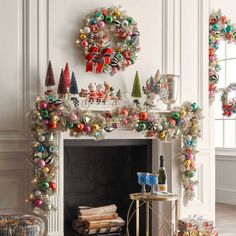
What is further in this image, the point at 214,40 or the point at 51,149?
the point at 214,40

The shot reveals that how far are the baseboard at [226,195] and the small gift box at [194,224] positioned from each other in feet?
9.02

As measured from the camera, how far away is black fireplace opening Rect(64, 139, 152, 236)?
205 inches

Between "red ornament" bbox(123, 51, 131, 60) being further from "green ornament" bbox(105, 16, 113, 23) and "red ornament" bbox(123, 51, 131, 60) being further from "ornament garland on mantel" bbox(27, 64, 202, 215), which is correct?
"ornament garland on mantel" bbox(27, 64, 202, 215)

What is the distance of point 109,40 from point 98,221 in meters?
1.80

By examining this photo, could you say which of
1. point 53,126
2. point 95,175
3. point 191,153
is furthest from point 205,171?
point 53,126

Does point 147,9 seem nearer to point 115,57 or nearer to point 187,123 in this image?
point 115,57

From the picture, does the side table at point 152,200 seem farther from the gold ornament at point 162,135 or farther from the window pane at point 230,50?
the window pane at point 230,50

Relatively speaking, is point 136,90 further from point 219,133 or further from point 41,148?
point 219,133

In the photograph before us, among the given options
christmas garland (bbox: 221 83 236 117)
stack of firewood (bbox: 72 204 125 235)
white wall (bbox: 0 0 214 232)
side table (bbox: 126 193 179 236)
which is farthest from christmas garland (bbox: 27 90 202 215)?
christmas garland (bbox: 221 83 236 117)

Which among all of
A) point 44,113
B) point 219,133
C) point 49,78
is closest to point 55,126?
point 44,113

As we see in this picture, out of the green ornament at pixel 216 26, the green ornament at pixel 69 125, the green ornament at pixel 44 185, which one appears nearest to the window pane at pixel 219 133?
the green ornament at pixel 216 26

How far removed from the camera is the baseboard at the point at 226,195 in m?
7.64

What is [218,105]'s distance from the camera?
798cm

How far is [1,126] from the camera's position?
14.6 feet
